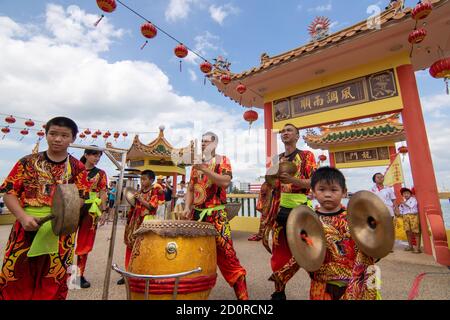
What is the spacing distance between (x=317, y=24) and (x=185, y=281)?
6.76m

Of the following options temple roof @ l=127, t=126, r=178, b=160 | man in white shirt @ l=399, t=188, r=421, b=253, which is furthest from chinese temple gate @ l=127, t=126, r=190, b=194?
man in white shirt @ l=399, t=188, r=421, b=253

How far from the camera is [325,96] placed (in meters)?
5.99

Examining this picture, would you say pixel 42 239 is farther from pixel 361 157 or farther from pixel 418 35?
pixel 361 157

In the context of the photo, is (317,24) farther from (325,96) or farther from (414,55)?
(414,55)

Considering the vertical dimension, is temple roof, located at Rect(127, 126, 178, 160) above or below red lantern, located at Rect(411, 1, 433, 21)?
above

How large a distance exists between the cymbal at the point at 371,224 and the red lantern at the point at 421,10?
14.9ft

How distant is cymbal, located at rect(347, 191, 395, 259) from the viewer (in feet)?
3.74

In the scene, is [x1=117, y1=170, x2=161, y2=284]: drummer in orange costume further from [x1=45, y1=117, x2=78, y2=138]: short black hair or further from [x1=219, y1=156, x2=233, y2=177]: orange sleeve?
[x1=45, y1=117, x2=78, y2=138]: short black hair

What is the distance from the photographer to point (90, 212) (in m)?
3.17

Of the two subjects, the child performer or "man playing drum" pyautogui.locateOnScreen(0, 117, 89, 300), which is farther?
"man playing drum" pyautogui.locateOnScreen(0, 117, 89, 300)

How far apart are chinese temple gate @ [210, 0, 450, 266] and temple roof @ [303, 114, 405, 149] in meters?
4.84

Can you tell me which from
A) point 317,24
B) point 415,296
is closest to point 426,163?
point 415,296

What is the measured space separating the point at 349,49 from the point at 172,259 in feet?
18.4
